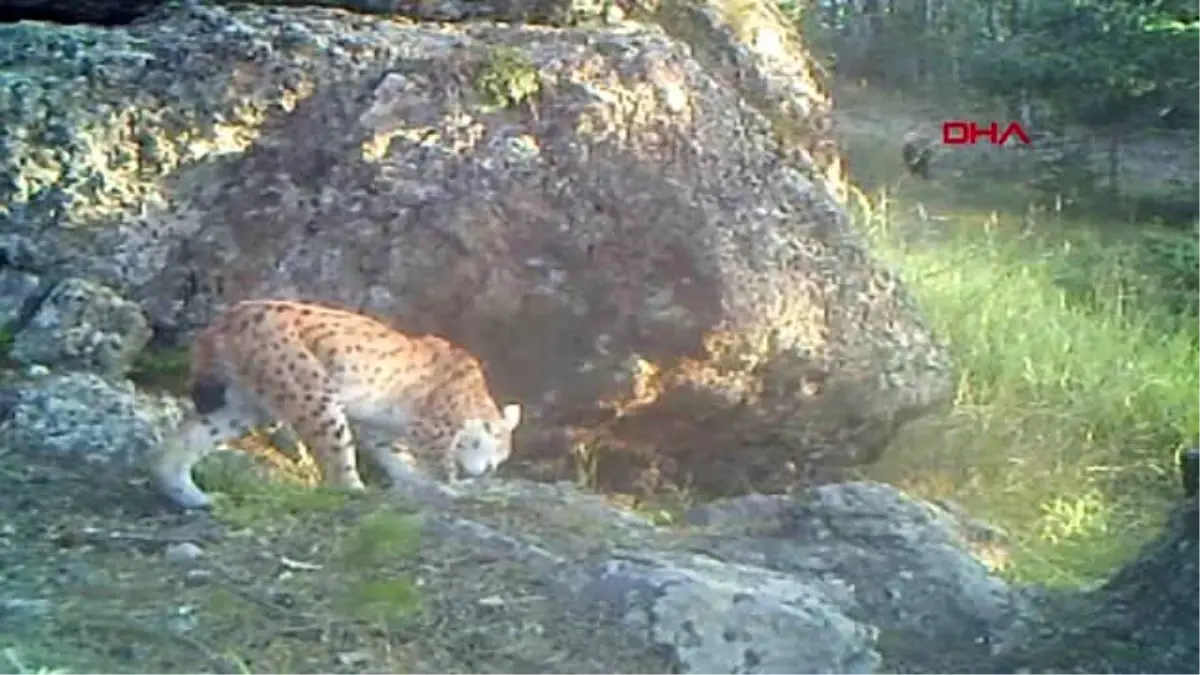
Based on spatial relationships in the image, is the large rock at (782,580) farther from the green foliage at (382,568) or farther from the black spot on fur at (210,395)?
the black spot on fur at (210,395)

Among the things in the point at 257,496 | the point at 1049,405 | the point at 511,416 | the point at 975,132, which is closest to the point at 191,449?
the point at 257,496

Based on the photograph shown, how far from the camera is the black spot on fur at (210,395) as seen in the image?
6875 millimetres

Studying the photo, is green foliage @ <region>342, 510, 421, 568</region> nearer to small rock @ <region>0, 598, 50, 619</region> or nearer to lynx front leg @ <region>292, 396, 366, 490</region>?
small rock @ <region>0, 598, 50, 619</region>

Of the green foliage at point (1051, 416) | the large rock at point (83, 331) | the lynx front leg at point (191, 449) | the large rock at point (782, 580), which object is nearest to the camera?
the large rock at point (782, 580)

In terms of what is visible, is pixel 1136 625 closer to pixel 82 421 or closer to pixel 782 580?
pixel 782 580

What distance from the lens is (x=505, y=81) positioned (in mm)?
8188

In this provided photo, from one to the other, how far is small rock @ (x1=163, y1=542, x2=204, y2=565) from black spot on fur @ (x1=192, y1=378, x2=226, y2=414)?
1202mm

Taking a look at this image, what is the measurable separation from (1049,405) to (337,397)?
385 centimetres

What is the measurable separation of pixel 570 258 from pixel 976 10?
10039mm

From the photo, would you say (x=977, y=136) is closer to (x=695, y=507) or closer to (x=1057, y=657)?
(x=695, y=507)

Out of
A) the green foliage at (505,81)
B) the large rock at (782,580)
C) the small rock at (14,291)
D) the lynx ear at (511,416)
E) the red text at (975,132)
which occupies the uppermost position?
the green foliage at (505,81)

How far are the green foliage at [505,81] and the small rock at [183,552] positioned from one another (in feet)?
9.51

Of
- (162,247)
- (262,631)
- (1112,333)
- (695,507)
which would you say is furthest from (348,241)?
(1112,333)

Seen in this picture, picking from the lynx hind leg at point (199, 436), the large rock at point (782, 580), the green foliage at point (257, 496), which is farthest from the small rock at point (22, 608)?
the large rock at point (782, 580)
